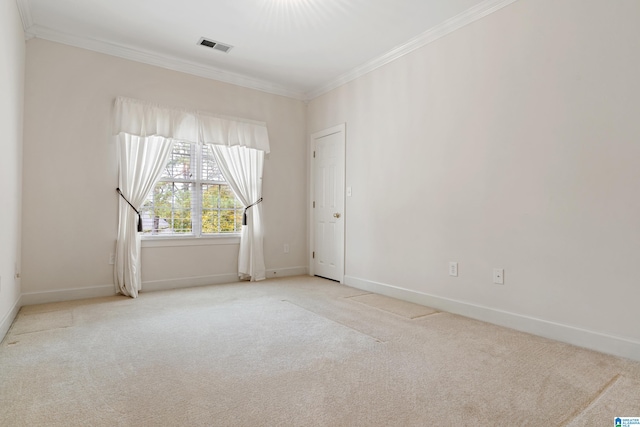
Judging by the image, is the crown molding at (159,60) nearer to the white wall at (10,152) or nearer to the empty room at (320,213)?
the empty room at (320,213)

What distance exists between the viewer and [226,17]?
3404 mm

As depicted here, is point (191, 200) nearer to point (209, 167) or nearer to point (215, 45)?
point (209, 167)

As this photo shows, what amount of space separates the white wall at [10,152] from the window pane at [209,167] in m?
1.88

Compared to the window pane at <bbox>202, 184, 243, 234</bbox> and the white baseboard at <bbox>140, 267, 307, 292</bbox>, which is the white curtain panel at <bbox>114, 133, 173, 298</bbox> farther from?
the window pane at <bbox>202, 184, 243, 234</bbox>

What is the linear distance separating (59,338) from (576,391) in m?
3.36

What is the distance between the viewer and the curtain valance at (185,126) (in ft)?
13.2

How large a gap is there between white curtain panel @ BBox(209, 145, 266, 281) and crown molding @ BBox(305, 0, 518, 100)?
1.55 m

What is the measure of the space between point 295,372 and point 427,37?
340cm

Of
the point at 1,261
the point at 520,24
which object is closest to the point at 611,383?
the point at 520,24

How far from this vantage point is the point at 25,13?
3.29m

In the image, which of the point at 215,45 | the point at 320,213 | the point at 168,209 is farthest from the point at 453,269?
the point at 215,45

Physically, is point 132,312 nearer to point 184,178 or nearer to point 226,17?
point 184,178

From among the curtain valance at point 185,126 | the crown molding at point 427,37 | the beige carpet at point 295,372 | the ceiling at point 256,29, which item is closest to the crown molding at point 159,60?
the ceiling at point 256,29

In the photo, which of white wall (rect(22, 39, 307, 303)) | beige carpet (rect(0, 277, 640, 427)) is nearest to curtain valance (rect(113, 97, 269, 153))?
white wall (rect(22, 39, 307, 303))
